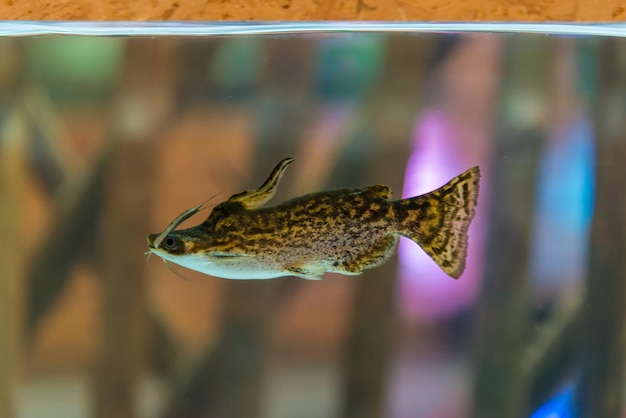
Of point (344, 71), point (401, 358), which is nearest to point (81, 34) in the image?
point (344, 71)

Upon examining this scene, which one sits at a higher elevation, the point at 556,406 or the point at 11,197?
the point at 11,197

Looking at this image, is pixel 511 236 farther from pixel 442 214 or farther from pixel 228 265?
pixel 228 265

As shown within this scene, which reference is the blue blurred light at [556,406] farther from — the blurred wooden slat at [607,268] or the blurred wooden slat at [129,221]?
the blurred wooden slat at [129,221]

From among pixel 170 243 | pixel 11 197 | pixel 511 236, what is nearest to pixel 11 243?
pixel 11 197

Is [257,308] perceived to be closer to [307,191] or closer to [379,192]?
[307,191]

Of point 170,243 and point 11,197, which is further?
point 11,197

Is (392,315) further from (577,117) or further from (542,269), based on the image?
(577,117)

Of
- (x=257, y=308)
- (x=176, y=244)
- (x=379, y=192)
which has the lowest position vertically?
(x=257, y=308)

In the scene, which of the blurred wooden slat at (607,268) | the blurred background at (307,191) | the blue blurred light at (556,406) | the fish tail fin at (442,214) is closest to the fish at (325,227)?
the fish tail fin at (442,214)
